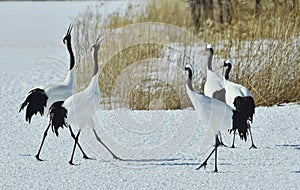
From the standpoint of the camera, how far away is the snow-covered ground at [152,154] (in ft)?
15.0

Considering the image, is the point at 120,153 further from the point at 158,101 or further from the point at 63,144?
the point at 158,101

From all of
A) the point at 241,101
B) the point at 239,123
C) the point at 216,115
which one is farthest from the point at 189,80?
the point at 241,101

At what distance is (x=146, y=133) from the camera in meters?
6.11

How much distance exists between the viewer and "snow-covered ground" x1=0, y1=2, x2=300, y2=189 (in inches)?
179

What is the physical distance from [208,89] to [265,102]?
1454mm

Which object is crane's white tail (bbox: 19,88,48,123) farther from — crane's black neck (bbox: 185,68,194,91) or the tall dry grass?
the tall dry grass

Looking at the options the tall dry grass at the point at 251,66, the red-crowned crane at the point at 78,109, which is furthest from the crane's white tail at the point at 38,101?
the tall dry grass at the point at 251,66

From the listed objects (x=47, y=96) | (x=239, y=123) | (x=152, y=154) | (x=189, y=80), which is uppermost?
(x=189, y=80)

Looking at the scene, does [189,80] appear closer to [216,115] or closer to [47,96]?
[216,115]

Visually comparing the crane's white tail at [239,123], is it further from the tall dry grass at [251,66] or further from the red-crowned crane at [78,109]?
the tall dry grass at [251,66]

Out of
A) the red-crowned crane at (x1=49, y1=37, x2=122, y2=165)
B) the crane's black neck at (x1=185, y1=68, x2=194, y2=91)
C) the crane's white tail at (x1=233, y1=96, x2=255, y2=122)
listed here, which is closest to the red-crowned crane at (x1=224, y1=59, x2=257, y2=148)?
the crane's white tail at (x1=233, y1=96, x2=255, y2=122)

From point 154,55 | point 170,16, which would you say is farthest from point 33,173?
point 170,16

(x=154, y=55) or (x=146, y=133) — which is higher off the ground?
(x=154, y=55)

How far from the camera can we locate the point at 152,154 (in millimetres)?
5359
